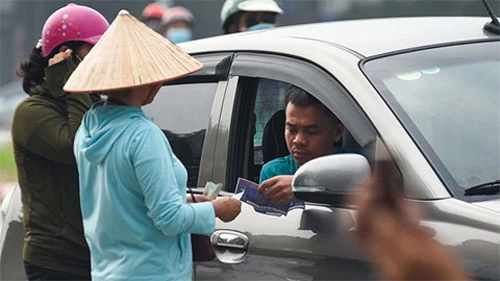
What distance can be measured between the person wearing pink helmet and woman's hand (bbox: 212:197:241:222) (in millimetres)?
794

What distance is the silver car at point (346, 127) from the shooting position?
321 centimetres

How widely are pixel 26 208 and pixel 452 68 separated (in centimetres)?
168

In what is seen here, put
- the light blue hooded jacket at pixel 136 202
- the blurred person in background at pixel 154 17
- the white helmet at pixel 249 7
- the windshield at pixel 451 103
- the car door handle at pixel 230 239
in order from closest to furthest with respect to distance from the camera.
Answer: the light blue hooded jacket at pixel 136 202
the windshield at pixel 451 103
the car door handle at pixel 230 239
the white helmet at pixel 249 7
the blurred person in background at pixel 154 17

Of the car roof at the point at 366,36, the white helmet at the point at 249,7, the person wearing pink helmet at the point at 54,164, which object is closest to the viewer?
the car roof at the point at 366,36

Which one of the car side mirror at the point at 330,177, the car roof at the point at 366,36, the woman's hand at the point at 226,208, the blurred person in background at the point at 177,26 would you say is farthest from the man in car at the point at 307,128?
the blurred person in background at the point at 177,26

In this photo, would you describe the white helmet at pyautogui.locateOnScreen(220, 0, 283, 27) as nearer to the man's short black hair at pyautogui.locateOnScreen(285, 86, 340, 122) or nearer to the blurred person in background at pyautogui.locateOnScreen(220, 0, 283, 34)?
the blurred person in background at pyautogui.locateOnScreen(220, 0, 283, 34)

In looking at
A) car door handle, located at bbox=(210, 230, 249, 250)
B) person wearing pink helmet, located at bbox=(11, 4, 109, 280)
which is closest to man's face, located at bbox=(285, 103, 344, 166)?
car door handle, located at bbox=(210, 230, 249, 250)

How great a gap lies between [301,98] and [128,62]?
0.75m

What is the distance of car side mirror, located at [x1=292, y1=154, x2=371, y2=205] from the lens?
3.19m

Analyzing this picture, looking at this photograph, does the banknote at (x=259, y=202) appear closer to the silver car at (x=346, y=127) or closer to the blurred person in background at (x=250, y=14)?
the silver car at (x=346, y=127)

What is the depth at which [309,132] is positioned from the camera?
150 inches

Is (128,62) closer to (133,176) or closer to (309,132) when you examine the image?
(133,176)

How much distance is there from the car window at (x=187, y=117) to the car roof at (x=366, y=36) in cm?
19

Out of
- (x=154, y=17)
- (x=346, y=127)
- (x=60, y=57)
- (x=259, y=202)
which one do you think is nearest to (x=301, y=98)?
(x=346, y=127)
